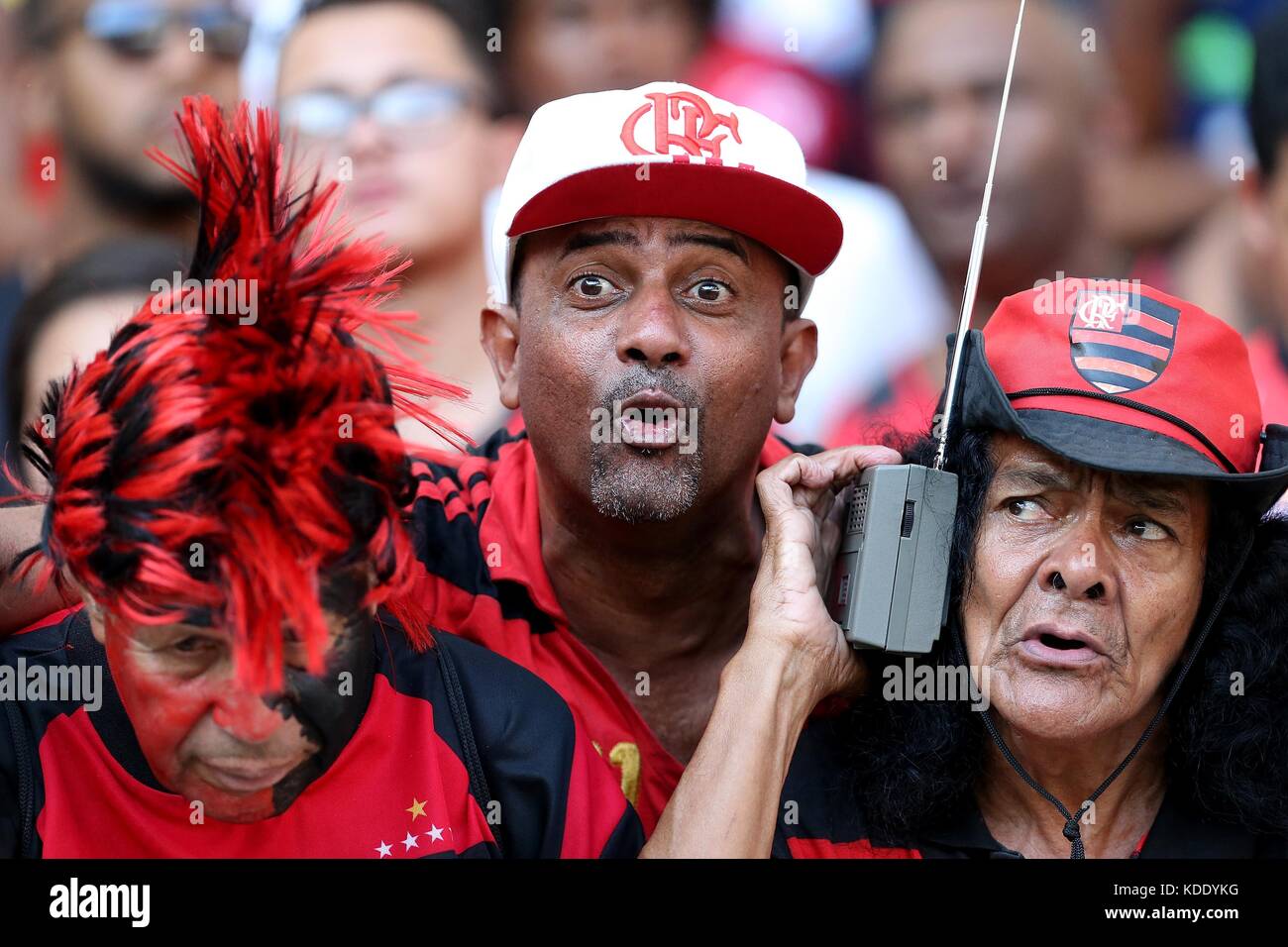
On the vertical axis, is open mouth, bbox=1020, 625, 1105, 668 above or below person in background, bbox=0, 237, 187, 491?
below

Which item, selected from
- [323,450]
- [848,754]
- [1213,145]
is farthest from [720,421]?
[1213,145]

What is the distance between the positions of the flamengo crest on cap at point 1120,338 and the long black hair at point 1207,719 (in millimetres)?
206

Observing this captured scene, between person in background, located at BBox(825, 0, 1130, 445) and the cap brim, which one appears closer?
the cap brim

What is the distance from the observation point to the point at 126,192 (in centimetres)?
396

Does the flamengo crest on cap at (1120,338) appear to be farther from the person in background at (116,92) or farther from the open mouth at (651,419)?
the person in background at (116,92)

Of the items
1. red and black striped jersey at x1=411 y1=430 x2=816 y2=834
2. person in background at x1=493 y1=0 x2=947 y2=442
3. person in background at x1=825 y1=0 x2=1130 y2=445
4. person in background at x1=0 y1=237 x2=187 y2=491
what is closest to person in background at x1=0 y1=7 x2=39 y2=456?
person in background at x1=0 y1=237 x2=187 y2=491

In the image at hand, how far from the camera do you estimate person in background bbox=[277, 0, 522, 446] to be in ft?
12.7

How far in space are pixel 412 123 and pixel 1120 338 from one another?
2151 millimetres

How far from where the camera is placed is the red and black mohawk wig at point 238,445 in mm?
1934

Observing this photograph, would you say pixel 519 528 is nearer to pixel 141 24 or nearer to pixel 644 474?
pixel 644 474

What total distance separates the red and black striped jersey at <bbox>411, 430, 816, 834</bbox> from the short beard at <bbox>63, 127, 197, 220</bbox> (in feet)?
4.79

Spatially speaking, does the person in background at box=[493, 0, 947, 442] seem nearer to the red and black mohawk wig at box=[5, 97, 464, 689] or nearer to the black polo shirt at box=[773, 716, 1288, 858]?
the black polo shirt at box=[773, 716, 1288, 858]

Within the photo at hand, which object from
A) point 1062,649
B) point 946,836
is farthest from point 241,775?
point 1062,649

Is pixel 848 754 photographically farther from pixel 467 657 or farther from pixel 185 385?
pixel 185 385
